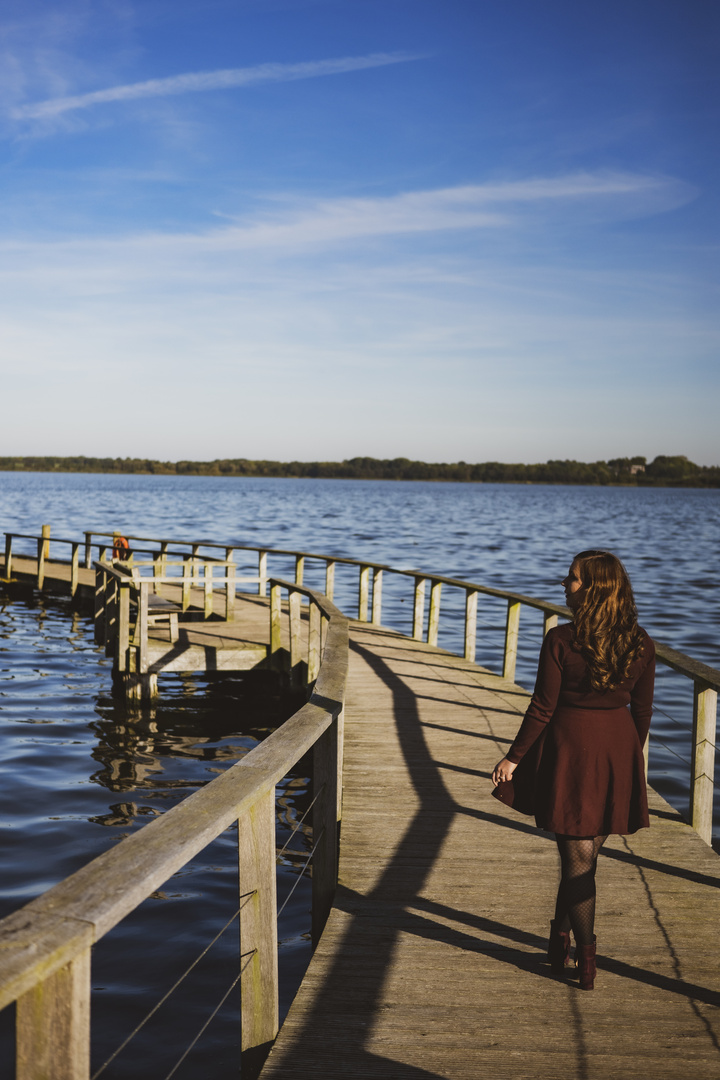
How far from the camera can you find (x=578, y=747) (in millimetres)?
3223

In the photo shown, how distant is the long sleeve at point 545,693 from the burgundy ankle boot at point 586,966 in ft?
2.75

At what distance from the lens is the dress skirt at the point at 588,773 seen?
127 inches

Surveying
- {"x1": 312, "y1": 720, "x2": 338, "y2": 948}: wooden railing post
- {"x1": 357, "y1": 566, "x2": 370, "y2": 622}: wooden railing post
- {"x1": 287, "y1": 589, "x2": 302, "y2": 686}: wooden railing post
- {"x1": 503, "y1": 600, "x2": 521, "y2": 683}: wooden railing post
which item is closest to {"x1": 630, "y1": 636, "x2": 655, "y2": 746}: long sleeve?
{"x1": 312, "y1": 720, "x2": 338, "y2": 948}: wooden railing post

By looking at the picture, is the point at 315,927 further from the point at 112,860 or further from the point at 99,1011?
the point at 112,860

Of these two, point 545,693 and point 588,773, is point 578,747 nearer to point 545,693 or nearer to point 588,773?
point 588,773

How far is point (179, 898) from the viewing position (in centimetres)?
655

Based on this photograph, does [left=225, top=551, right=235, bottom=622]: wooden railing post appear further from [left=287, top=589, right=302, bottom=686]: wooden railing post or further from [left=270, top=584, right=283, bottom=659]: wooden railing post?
[left=287, top=589, right=302, bottom=686]: wooden railing post

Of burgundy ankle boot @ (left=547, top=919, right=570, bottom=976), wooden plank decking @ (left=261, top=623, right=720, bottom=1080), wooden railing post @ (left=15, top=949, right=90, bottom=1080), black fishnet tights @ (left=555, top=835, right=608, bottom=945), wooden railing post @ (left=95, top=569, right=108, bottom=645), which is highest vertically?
wooden railing post @ (left=15, top=949, right=90, bottom=1080)

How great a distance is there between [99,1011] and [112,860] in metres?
3.97

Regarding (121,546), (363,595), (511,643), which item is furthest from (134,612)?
(511,643)

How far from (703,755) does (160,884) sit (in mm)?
3898

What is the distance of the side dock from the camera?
5.24 feet

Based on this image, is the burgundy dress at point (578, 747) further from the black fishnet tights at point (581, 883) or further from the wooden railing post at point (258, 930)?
the wooden railing post at point (258, 930)

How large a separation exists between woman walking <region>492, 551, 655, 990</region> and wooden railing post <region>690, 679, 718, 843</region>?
1.60 m
